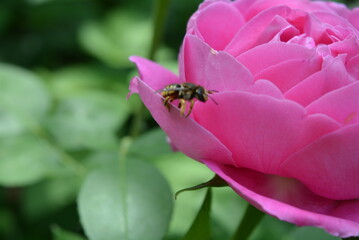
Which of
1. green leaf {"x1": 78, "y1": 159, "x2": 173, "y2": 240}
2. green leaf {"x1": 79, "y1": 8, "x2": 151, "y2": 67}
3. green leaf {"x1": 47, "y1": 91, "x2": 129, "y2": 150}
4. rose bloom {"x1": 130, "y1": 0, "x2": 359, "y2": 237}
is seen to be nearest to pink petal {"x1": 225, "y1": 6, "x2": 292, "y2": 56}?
rose bloom {"x1": 130, "y1": 0, "x2": 359, "y2": 237}

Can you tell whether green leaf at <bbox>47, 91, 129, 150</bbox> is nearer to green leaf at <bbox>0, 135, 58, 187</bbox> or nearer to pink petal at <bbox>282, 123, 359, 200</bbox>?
green leaf at <bbox>0, 135, 58, 187</bbox>

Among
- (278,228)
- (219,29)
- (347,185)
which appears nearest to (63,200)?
(278,228)

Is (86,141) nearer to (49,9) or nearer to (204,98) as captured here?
(204,98)

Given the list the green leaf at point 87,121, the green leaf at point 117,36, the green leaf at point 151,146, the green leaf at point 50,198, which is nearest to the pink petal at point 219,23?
the green leaf at point 151,146

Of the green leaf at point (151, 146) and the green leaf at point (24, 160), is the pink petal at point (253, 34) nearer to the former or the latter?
the green leaf at point (151, 146)

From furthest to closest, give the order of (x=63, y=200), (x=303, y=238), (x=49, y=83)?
1. (x=49, y=83)
2. (x=63, y=200)
3. (x=303, y=238)

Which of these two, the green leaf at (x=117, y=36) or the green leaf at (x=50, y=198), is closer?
the green leaf at (x=50, y=198)
